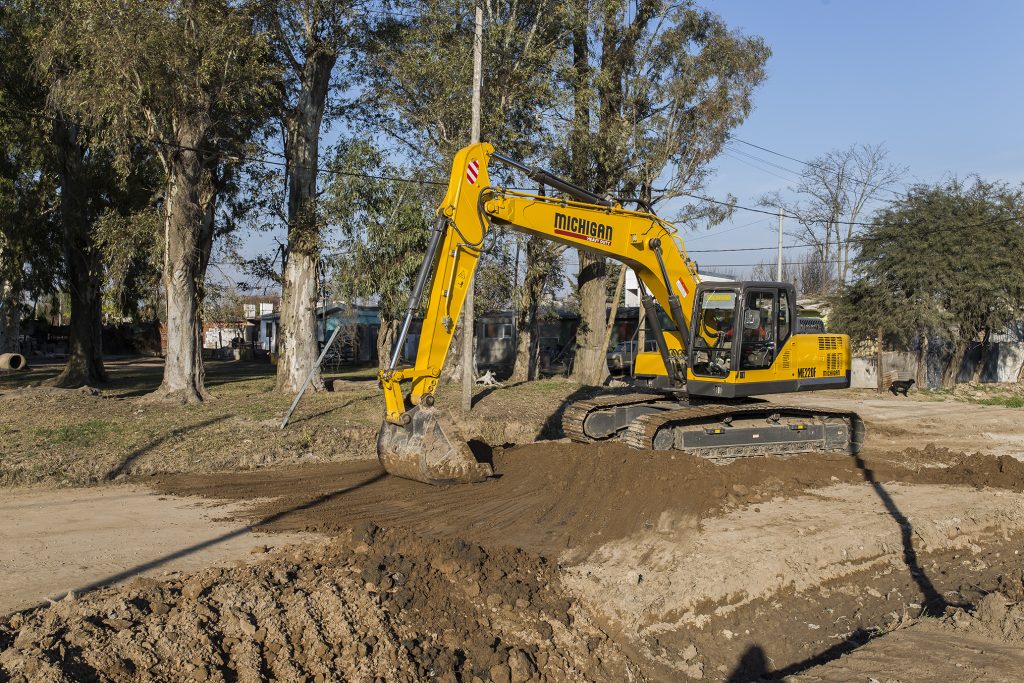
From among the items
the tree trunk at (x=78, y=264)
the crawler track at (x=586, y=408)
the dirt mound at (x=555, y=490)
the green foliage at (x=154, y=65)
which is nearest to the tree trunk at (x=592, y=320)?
the green foliage at (x=154, y=65)

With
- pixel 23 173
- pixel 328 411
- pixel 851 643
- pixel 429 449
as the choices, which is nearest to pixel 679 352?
pixel 429 449

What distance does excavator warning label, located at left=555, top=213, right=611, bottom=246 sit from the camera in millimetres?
11984

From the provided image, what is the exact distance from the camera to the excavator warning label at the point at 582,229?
12.0 metres

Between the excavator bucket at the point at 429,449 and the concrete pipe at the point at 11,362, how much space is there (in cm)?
2723

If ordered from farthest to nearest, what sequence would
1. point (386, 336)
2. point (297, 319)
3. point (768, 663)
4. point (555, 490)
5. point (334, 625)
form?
point (386, 336)
point (297, 319)
point (555, 490)
point (768, 663)
point (334, 625)

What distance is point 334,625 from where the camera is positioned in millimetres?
6562

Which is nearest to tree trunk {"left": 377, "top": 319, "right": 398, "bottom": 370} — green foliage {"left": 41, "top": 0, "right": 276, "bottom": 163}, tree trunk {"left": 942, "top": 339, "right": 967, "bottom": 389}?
green foliage {"left": 41, "top": 0, "right": 276, "bottom": 163}

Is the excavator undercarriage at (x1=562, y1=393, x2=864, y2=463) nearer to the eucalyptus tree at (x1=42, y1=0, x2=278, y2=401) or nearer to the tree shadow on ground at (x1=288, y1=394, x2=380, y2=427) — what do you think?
the tree shadow on ground at (x1=288, y1=394, x2=380, y2=427)

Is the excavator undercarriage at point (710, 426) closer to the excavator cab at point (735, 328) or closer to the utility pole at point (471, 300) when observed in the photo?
the excavator cab at point (735, 328)

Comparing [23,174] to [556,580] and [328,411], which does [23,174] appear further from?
[556,580]

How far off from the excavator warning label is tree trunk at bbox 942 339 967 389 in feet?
82.4

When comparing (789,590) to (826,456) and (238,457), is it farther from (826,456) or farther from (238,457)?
(238,457)

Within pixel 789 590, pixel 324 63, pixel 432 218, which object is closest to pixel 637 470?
pixel 789 590

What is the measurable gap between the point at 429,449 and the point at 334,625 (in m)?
4.21
